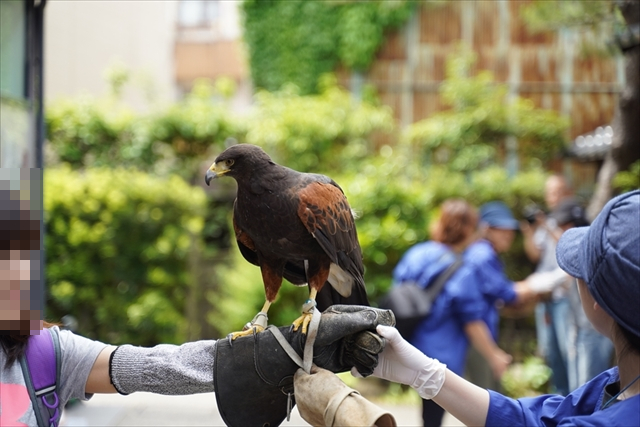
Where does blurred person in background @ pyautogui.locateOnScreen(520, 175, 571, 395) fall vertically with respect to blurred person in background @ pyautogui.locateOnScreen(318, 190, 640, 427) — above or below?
below

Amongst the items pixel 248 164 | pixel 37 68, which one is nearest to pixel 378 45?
pixel 37 68

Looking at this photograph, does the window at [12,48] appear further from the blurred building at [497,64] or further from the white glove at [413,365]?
the blurred building at [497,64]

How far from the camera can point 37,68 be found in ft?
13.5

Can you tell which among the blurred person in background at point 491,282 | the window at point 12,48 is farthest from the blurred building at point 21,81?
the blurred person in background at point 491,282

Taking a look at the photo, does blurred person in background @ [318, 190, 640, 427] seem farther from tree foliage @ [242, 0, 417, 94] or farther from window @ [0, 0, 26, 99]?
tree foliage @ [242, 0, 417, 94]

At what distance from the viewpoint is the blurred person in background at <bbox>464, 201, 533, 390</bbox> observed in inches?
153

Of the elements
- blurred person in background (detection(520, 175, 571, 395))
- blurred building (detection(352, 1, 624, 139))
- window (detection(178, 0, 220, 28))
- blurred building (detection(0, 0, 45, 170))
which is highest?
window (detection(178, 0, 220, 28))

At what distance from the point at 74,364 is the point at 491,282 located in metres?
2.87

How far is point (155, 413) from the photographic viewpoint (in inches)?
195

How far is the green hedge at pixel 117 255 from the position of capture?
6.58m

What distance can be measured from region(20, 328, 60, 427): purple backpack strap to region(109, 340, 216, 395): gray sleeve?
16 cm

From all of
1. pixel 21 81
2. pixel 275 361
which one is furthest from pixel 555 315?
pixel 21 81

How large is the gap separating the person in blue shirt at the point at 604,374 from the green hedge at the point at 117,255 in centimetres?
523

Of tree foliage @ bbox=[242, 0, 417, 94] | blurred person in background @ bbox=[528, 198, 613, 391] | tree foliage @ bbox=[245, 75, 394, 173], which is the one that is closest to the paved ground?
blurred person in background @ bbox=[528, 198, 613, 391]
